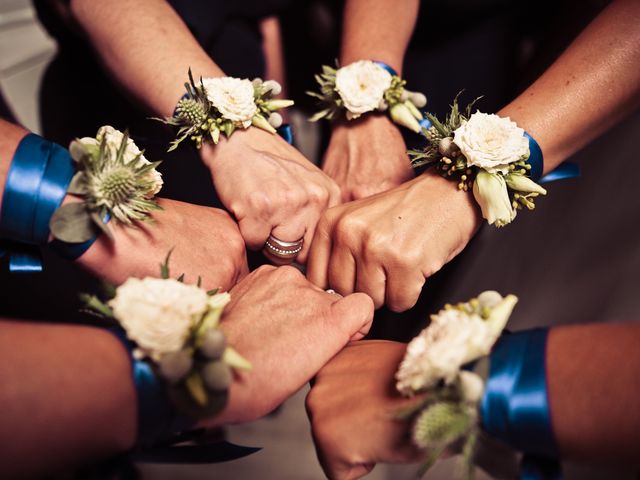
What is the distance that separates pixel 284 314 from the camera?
974mm

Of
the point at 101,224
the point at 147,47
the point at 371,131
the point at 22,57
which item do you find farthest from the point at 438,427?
the point at 22,57

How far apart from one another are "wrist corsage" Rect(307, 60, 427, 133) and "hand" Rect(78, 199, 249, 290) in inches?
16.0

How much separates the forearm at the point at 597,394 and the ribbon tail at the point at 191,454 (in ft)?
1.82

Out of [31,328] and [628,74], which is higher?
[628,74]

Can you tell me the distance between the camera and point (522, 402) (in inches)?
27.0

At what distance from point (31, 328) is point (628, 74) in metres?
1.32

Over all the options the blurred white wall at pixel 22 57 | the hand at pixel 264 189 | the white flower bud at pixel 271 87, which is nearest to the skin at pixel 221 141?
the hand at pixel 264 189

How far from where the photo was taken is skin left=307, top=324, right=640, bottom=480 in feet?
2.09

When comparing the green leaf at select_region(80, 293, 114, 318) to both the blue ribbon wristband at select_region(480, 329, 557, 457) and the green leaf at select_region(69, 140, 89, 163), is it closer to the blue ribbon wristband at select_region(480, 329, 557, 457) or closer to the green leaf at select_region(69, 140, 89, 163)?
the green leaf at select_region(69, 140, 89, 163)

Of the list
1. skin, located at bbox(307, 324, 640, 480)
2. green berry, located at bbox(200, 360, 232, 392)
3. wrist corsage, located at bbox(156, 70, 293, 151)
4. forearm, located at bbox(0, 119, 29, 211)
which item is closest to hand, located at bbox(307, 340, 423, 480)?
skin, located at bbox(307, 324, 640, 480)

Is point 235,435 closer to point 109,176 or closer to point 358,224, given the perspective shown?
point 358,224

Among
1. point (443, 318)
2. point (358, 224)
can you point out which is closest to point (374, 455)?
point (443, 318)

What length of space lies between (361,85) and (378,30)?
31 cm

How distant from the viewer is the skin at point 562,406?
0.64 metres
